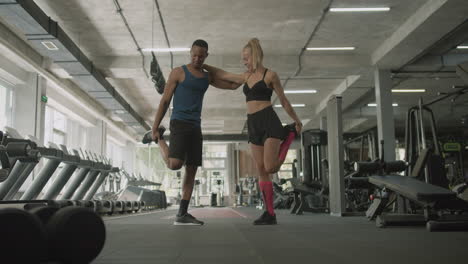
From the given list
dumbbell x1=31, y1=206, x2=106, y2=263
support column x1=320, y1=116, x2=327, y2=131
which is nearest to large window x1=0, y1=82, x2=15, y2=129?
dumbbell x1=31, y1=206, x2=106, y2=263

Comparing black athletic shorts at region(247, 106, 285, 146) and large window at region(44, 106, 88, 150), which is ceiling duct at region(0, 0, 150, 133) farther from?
black athletic shorts at region(247, 106, 285, 146)

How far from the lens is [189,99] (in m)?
3.32

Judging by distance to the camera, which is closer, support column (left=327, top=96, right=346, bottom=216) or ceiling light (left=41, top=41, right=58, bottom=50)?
support column (left=327, top=96, right=346, bottom=216)

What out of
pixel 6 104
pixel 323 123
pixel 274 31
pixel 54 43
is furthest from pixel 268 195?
pixel 323 123

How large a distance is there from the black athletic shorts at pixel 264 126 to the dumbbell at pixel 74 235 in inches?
91.0

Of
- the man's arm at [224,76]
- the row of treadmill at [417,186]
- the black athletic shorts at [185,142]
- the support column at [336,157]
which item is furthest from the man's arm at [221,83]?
the support column at [336,157]

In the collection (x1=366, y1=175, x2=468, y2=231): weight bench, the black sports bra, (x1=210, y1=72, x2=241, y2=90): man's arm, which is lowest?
(x1=366, y1=175, x2=468, y2=231): weight bench

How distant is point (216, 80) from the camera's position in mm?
3561

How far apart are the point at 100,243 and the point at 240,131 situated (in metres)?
19.1

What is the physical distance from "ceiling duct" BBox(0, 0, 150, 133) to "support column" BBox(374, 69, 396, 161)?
6587 mm

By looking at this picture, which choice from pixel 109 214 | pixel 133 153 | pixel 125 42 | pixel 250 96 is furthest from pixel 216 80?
pixel 133 153

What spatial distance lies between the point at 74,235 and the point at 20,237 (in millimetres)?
152

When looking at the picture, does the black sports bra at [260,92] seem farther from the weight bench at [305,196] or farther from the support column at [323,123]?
the support column at [323,123]

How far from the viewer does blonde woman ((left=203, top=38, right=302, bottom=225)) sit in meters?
3.34
